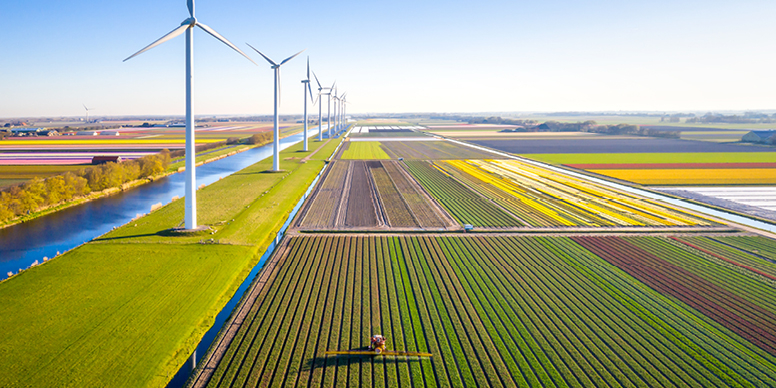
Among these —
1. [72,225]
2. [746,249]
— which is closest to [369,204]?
[72,225]

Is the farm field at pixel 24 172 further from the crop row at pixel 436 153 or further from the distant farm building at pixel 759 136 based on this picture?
the distant farm building at pixel 759 136

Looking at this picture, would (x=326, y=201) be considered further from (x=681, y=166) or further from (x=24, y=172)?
(x=681, y=166)

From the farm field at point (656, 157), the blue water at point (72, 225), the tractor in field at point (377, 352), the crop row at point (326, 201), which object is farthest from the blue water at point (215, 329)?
the farm field at point (656, 157)

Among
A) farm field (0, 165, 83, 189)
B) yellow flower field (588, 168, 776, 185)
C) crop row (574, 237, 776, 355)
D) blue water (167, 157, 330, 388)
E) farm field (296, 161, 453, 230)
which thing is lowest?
blue water (167, 157, 330, 388)

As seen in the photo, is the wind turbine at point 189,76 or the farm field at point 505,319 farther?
the wind turbine at point 189,76

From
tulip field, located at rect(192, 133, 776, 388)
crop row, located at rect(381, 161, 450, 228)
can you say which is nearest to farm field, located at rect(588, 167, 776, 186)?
tulip field, located at rect(192, 133, 776, 388)

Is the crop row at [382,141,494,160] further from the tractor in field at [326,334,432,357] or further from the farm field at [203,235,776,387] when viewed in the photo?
the tractor in field at [326,334,432,357]

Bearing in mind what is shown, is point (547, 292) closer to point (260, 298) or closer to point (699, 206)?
point (260, 298)
